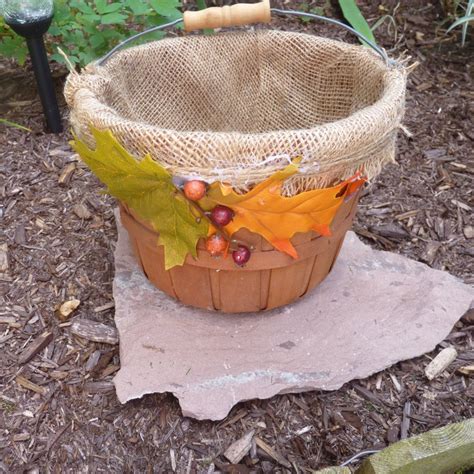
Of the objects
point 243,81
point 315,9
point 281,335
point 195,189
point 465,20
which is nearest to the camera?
point 195,189

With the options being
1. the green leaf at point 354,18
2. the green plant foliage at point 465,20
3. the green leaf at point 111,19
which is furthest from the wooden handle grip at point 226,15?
the green plant foliage at point 465,20

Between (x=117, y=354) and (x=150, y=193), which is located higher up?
(x=150, y=193)

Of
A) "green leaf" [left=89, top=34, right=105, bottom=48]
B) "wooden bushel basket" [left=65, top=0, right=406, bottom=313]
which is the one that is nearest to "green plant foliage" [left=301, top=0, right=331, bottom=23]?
"green leaf" [left=89, top=34, right=105, bottom=48]

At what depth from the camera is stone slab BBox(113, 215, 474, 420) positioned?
1.02 metres

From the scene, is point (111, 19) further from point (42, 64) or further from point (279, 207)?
point (279, 207)

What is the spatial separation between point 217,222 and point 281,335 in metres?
0.36

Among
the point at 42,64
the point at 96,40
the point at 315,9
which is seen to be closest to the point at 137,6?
the point at 96,40

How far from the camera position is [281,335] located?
3.62ft

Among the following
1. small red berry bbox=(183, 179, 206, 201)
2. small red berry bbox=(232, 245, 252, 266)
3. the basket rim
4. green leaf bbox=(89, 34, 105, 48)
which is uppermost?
the basket rim

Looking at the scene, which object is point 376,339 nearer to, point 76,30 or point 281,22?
point 76,30

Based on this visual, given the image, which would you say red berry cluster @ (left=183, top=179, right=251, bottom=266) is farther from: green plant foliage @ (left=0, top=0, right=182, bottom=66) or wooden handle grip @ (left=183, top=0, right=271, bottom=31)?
green plant foliage @ (left=0, top=0, right=182, bottom=66)

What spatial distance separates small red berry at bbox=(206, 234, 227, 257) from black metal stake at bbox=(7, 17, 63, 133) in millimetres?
852

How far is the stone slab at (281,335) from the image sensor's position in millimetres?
1019

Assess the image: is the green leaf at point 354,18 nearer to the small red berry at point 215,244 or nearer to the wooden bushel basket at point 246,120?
the wooden bushel basket at point 246,120
